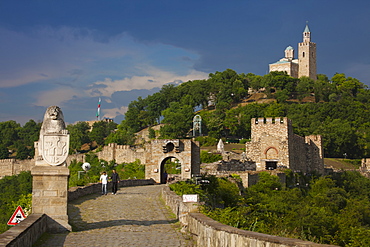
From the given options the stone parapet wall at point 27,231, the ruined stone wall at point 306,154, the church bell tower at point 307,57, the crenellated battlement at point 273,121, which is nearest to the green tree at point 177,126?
the ruined stone wall at point 306,154

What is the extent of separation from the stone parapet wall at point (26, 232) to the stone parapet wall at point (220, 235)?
264 centimetres

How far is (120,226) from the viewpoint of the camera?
1004 cm

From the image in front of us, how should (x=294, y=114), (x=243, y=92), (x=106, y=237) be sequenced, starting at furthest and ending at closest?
1. (x=243, y=92)
2. (x=294, y=114)
3. (x=106, y=237)

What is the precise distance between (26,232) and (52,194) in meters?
2.01

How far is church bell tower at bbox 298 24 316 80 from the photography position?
393 feet

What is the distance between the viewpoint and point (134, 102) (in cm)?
10812

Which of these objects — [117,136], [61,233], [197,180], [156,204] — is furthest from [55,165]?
[117,136]

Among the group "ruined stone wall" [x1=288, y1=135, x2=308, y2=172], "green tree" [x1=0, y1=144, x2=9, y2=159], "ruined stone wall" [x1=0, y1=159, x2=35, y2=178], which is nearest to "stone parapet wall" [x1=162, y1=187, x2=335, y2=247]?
"ruined stone wall" [x1=288, y1=135, x2=308, y2=172]

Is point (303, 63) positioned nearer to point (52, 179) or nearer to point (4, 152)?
point (4, 152)

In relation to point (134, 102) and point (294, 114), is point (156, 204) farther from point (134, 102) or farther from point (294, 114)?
point (134, 102)

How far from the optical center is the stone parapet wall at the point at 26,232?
21.5ft

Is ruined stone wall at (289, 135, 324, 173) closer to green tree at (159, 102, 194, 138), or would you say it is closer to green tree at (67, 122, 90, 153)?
green tree at (159, 102, 194, 138)

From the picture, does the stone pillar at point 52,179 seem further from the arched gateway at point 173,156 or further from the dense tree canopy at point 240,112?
the dense tree canopy at point 240,112

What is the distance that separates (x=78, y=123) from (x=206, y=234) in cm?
11286
